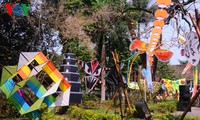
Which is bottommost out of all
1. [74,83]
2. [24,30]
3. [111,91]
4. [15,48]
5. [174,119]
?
[111,91]

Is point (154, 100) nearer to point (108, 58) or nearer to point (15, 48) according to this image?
point (108, 58)

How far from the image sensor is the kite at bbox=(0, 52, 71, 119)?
7.35 meters

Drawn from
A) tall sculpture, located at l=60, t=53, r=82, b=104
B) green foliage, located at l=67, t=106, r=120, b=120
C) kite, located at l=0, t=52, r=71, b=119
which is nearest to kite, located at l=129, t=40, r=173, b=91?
tall sculpture, located at l=60, t=53, r=82, b=104

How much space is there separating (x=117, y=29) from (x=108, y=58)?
3431 mm

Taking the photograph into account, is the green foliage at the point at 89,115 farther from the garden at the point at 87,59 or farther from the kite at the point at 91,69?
the kite at the point at 91,69

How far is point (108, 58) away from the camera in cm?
2534

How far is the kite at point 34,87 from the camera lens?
7.35m

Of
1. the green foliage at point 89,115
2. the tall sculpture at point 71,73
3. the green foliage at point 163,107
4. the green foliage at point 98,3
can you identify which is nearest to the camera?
the green foliage at point 89,115

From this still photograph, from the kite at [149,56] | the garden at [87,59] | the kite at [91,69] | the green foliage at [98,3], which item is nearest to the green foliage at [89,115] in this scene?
the garden at [87,59]

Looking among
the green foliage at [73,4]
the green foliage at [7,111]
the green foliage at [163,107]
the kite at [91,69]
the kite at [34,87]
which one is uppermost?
the green foliage at [73,4]

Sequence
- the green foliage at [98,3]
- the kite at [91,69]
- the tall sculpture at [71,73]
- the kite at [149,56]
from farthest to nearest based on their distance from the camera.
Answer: the green foliage at [98,3], the kite at [91,69], the kite at [149,56], the tall sculpture at [71,73]

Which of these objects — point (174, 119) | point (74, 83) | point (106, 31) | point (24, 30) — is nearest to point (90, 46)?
point (106, 31)

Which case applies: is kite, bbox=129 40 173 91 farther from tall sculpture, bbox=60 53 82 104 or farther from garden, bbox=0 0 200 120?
tall sculpture, bbox=60 53 82 104

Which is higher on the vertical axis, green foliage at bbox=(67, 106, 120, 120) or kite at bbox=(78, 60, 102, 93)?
kite at bbox=(78, 60, 102, 93)
